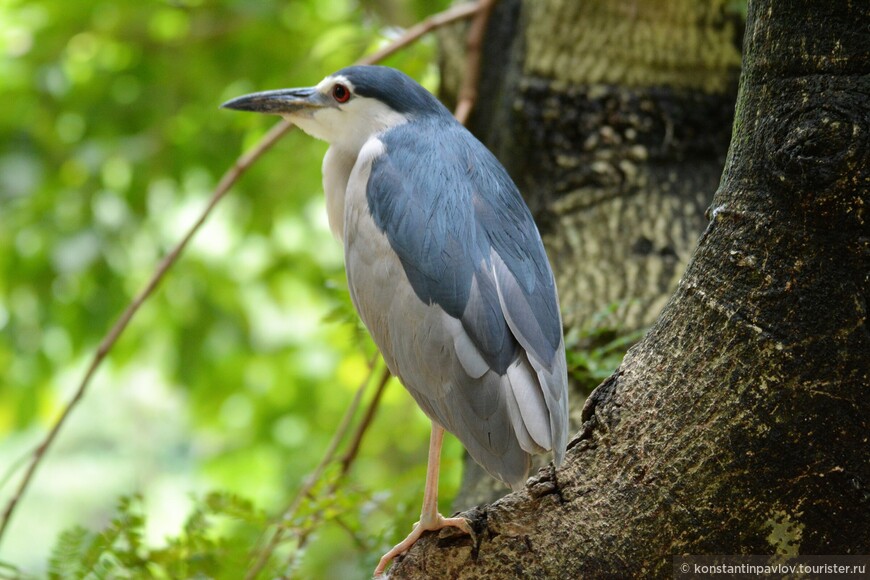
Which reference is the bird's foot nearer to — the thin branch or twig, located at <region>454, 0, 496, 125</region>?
the thin branch

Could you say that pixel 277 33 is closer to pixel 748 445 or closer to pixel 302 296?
pixel 302 296

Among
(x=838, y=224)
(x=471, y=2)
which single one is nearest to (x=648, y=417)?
(x=838, y=224)

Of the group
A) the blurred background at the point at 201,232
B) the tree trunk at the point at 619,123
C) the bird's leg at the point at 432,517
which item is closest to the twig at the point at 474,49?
the tree trunk at the point at 619,123

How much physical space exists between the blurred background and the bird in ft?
4.25

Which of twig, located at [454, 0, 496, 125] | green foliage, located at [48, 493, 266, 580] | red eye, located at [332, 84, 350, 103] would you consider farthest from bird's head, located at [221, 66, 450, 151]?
green foliage, located at [48, 493, 266, 580]

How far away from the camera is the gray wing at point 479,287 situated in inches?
71.4

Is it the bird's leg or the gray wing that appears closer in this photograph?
the bird's leg

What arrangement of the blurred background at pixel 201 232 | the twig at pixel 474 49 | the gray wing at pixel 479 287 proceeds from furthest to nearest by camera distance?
the blurred background at pixel 201 232 < the twig at pixel 474 49 < the gray wing at pixel 479 287

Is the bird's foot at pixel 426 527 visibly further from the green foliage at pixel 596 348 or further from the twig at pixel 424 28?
the twig at pixel 424 28

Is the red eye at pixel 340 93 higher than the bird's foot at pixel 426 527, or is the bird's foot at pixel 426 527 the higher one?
the red eye at pixel 340 93

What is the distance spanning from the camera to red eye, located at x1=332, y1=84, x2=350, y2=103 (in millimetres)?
2535

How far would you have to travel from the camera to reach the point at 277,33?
4.19 metres

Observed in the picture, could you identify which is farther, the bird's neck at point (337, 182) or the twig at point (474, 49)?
the twig at point (474, 49)

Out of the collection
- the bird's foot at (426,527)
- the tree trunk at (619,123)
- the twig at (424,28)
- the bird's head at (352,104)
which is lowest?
the bird's foot at (426,527)
